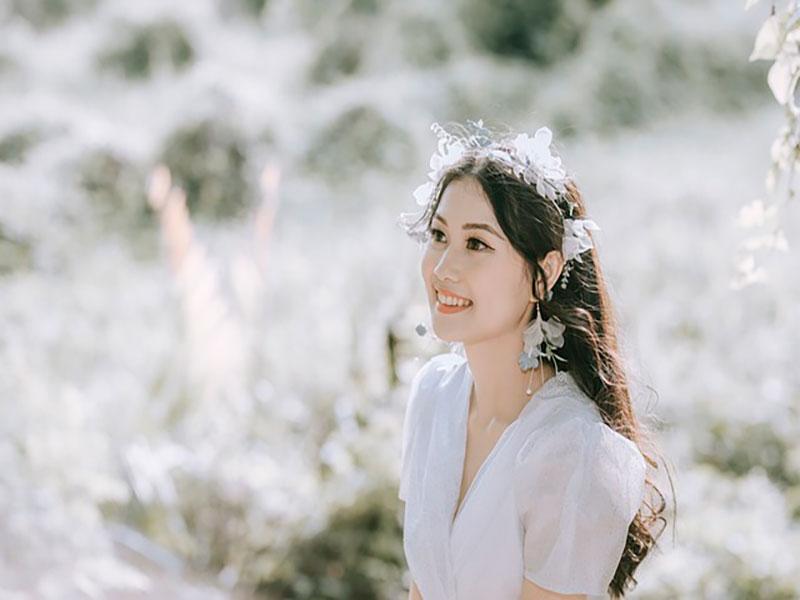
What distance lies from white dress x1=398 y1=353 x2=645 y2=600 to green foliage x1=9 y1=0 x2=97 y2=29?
A: 426 centimetres

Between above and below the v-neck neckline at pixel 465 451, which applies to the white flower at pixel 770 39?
above

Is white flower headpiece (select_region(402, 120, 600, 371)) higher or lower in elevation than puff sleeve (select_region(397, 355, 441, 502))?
higher

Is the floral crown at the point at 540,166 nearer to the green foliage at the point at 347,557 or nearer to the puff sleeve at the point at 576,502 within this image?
the puff sleeve at the point at 576,502

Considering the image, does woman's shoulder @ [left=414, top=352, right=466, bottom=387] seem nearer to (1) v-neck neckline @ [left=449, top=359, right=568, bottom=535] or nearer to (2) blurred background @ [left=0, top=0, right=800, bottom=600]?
(1) v-neck neckline @ [left=449, top=359, right=568, bottom=535]

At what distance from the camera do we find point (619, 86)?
5680 millimetres

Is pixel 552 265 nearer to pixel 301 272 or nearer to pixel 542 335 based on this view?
pixel 542 335

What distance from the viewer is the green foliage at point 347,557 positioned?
3.20m

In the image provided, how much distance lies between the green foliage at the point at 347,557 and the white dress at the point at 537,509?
1.82 meters

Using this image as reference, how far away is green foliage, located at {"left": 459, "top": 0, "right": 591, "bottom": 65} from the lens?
5754 millimetres

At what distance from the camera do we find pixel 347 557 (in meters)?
3.21

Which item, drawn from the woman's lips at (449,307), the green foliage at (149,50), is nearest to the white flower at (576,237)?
the woman's lips at (449,307)

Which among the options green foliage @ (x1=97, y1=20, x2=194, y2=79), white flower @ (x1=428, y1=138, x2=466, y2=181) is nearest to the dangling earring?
white flower @ (x1=428, y1=138, x2=466, y2=181)

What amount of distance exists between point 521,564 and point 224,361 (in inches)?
109

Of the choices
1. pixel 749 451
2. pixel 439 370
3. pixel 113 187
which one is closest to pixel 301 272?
pixel 113 187
